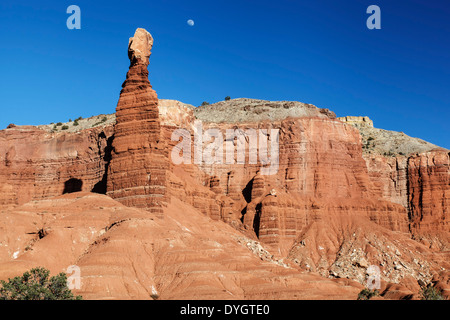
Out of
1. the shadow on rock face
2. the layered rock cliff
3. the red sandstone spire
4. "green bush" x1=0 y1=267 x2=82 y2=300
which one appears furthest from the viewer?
the shadow on rock face

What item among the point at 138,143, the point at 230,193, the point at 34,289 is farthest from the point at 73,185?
the point at 34,289

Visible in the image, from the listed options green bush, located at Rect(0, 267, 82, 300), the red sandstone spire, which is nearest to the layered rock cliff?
the red sandstone spire

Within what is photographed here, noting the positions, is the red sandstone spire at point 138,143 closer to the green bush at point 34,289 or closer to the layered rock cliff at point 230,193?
the layered rock cliff at point 230,193

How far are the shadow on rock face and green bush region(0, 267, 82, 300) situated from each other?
62.2 meters

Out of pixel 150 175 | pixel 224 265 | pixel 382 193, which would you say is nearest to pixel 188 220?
pixel 150 175

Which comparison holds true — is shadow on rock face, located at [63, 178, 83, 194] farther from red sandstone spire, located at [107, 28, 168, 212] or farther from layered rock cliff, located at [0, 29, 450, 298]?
red sandstone spire, located at [107, 28, 168, 212]

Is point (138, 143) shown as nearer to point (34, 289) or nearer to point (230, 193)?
point (230, 193)

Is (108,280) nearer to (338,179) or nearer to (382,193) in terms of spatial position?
(338,179)

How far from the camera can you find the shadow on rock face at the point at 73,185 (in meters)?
115

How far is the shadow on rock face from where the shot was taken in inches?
4537

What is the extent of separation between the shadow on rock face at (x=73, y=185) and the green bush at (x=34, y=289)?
2449 inches

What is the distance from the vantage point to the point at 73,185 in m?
116

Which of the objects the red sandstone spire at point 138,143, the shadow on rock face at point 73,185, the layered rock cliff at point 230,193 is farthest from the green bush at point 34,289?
the shadow on rock face at point 73,185
